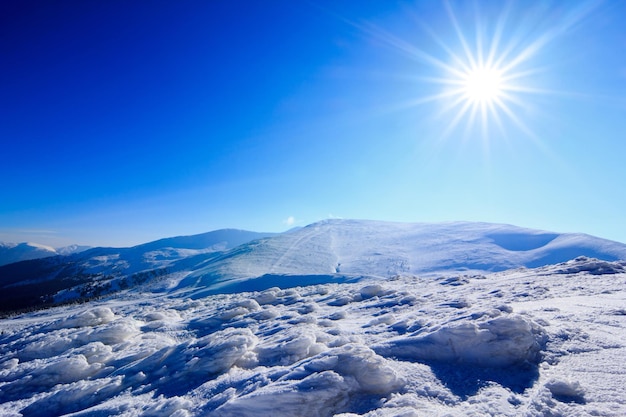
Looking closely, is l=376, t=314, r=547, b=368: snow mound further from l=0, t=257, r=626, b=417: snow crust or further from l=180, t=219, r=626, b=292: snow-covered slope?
l=180, t=219, r=626, b=292: snow-covered slope

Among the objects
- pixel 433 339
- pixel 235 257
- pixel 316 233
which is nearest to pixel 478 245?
pixel 316 233

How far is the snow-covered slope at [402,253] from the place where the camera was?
169 ft

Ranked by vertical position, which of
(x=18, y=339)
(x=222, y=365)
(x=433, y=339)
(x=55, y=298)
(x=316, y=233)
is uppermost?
(x=316, y=233)

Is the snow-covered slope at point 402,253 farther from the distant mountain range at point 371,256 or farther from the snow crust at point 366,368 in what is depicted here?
the snow crust at point 366,368

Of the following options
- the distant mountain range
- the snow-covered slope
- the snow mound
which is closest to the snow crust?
the snow mound

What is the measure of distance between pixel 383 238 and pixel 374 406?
79.5 meters

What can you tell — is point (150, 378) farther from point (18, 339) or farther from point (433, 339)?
point (18, 339)

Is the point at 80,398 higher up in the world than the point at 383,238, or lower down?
lower down

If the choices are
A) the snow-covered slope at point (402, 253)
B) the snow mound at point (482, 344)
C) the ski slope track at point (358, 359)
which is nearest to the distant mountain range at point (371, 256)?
the snow-covered slope at point (402, 253)

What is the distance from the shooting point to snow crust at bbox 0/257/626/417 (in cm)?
617

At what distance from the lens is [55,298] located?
86.6m

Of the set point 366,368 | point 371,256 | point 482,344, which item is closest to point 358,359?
point 366,368

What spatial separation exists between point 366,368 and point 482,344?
3.29 meters

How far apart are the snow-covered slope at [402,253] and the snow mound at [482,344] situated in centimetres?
3789
